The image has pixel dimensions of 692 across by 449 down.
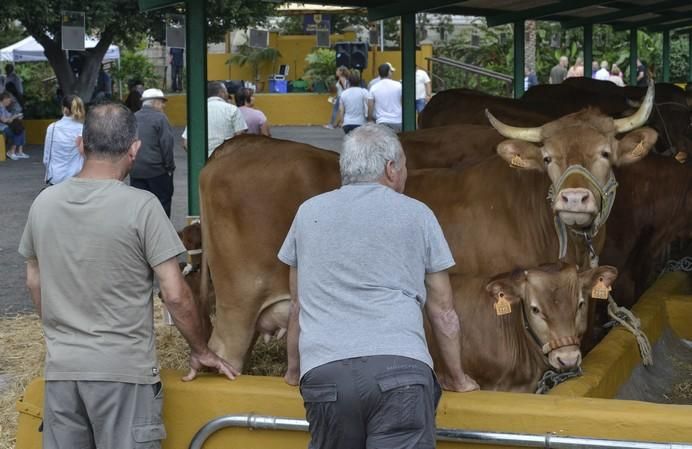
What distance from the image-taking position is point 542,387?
5.87 metres

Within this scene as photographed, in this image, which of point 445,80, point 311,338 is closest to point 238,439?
point 311,338

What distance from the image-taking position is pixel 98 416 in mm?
4551

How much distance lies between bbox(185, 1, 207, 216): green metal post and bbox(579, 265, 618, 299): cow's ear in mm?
3375

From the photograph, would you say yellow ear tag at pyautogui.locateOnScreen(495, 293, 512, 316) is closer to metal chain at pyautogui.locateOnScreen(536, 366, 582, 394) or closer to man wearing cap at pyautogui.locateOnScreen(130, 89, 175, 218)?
metal chain at pyautogui.locateOnScreen(536, 366, 582, 394)

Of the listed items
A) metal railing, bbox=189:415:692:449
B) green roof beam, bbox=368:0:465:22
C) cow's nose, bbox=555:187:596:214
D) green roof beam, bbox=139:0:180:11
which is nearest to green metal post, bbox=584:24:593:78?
green roof beam, bbox=368:0:465:22

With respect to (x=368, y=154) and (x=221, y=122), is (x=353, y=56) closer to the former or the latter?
(x=221, y=122)

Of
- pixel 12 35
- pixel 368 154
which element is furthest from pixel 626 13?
pixel 12 35

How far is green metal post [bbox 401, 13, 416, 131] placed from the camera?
1051cm

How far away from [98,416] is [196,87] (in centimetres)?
399

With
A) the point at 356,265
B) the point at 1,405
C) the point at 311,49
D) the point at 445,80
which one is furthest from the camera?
the point at 311,49

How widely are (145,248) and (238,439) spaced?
1.28m

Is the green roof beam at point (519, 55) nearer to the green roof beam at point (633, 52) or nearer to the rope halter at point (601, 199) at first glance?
the green roof beam at point (633, 52)

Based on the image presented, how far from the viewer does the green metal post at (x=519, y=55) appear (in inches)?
525

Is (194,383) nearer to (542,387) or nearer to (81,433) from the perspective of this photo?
(81,433)
